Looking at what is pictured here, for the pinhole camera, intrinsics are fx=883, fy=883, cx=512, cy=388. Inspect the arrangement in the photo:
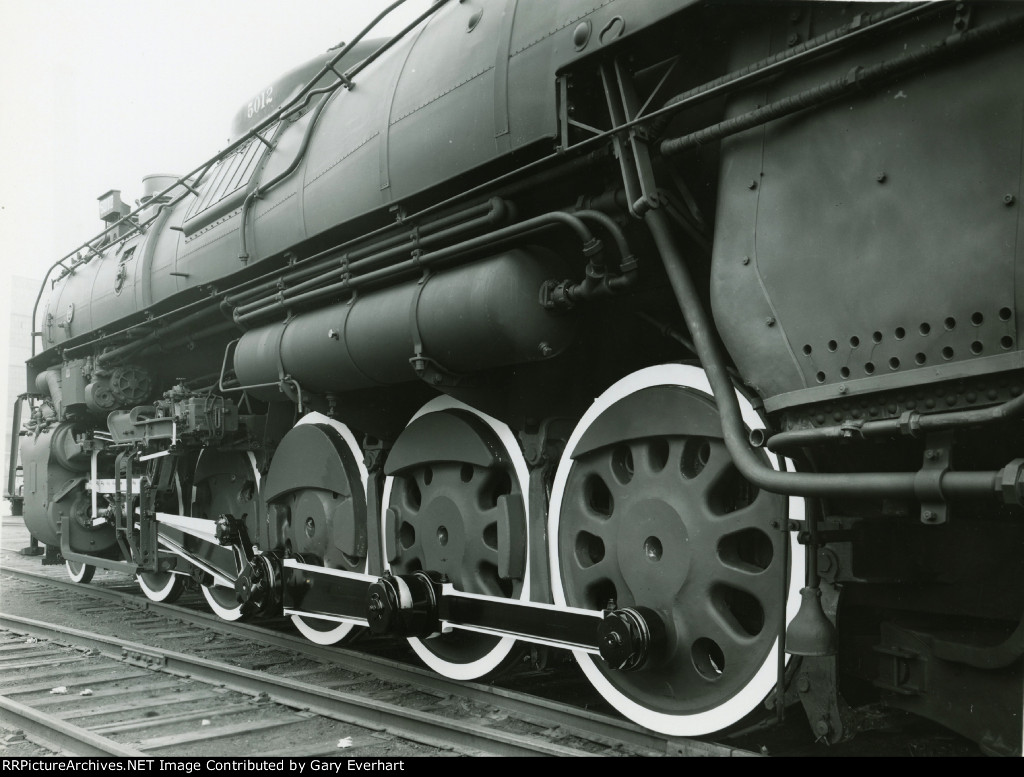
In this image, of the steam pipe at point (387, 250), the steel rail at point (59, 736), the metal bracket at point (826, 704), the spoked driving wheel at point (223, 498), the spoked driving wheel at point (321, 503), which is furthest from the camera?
the spoked driving wheel at point (223, 498)

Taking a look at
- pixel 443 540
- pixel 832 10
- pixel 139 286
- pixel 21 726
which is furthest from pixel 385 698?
pixel 139 286

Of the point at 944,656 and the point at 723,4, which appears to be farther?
the point at 723,4

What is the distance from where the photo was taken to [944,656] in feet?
8.14


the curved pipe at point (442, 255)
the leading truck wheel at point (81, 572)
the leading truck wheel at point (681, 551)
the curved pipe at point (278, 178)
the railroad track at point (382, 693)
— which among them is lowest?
the railroad track at point (382, 693)

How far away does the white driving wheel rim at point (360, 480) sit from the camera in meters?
5.17

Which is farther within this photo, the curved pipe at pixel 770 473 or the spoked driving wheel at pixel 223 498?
the spoked driving wheel at pixel 223 498

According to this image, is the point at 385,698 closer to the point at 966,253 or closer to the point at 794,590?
the point at 794,590

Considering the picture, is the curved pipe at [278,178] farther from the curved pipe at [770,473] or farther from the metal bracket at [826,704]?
the metal bracket at [826,704]

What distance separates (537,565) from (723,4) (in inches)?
93.9

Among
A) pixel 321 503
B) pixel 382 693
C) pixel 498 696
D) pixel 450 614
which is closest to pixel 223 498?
pixel 321 503

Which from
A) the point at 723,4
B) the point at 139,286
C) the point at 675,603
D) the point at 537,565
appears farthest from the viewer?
the point at 139,286

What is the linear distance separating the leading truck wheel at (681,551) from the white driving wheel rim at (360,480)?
1.83m

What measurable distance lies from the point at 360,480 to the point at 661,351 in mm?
2153

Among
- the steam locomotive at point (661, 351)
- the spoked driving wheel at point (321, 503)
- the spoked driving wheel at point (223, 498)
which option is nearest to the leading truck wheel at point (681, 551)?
the steam locomotive at point (661, 351)
